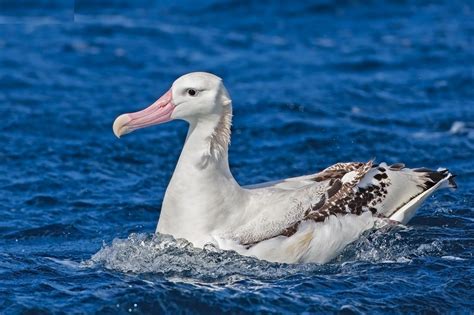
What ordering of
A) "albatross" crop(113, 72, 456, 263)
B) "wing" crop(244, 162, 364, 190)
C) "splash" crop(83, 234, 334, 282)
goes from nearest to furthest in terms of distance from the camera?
1. "splash" crop(83, 234, 334, 282)
2. "albatross" crop(113, 72, 456, 263)
3. "wing" crop(244, 162, 364, 190)

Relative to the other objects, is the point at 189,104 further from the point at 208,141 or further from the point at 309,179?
the point at 309,179

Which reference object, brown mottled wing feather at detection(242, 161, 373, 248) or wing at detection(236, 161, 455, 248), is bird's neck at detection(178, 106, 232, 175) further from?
brown mottled wing feather at detection(242, 161, 373, 248)

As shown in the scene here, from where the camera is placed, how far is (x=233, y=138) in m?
14.4

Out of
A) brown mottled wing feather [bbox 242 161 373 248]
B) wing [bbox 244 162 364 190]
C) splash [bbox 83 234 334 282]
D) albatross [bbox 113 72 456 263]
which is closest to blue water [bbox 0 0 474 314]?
splash [bbox 83 234 334 282]

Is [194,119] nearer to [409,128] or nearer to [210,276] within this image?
[210,276]

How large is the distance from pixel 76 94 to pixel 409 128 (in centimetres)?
484

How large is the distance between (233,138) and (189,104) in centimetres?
492

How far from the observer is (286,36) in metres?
19.3

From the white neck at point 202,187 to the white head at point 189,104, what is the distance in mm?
76

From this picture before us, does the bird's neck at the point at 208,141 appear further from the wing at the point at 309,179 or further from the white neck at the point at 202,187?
the wing at the point at 309,179

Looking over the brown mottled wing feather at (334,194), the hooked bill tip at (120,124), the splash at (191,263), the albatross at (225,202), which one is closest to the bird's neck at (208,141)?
the albatross at (225,202)

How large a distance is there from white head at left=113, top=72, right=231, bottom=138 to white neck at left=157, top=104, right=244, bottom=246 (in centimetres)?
8

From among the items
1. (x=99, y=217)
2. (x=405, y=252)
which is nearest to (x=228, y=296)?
(x=405, y=252)

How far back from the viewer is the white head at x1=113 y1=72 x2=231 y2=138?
371 inches
